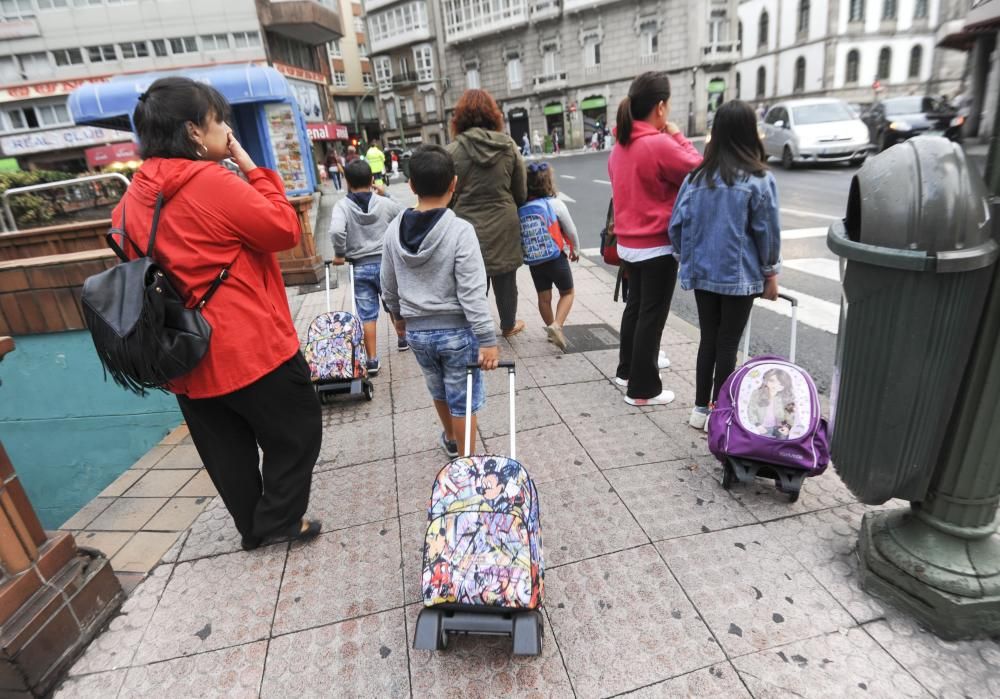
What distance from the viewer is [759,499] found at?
9.36 feet

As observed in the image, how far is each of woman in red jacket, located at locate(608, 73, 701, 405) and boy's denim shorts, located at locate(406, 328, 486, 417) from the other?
1.31 meters

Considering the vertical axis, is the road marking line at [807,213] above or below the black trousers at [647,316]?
below

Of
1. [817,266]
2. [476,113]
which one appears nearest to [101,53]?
[476,113]

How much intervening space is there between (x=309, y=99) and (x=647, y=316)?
34.6m

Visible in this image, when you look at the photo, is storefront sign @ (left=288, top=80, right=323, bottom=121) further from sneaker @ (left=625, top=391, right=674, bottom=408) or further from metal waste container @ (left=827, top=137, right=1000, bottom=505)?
metal waste container @ (left=827, top=137, right=1000, bottom=505)

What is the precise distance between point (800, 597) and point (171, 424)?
5.07 m

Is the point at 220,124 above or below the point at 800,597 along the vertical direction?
above

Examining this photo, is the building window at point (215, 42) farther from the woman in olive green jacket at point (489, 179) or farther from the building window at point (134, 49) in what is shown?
the woman in olive green jacket at point (489, 179)

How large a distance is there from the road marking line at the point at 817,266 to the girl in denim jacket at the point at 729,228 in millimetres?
4109

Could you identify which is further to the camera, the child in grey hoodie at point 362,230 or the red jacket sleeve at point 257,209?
the child in grey hoodie at point 362,230

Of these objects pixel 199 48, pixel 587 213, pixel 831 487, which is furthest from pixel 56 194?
pixel 199 48

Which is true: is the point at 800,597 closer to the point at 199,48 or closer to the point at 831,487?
the point at 831,487

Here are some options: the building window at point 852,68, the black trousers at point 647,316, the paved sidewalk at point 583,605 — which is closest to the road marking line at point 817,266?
the black trousers at point 647,316

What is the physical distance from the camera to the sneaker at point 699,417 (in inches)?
138
